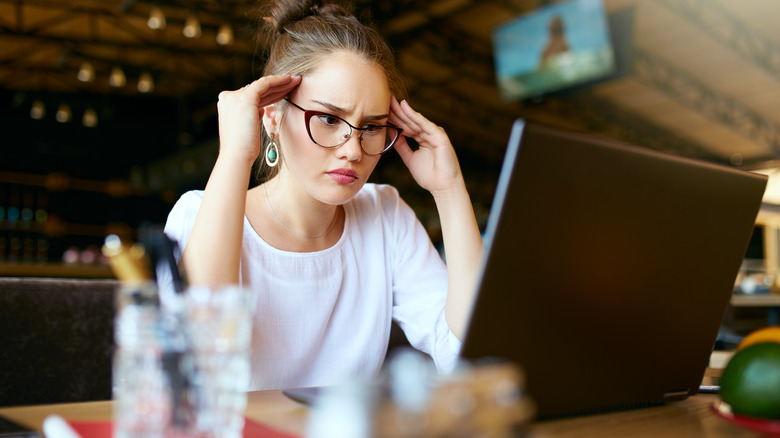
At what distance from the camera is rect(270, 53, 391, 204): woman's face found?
1184mm

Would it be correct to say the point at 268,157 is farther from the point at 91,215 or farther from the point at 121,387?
the point at 91,215

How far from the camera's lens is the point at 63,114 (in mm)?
9375

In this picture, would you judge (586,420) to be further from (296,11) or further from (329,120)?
(296,11)

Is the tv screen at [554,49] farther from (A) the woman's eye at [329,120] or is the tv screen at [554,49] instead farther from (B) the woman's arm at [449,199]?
(A) the woman's eye at [329,120]

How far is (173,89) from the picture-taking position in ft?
34.4

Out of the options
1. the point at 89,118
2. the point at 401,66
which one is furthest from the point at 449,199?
the point at 89,118

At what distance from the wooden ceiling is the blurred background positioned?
3cm

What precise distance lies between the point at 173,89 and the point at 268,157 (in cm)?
984

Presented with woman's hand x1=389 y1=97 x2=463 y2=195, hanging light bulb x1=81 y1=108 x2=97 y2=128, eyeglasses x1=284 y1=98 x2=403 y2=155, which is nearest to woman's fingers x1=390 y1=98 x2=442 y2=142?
woman's hand x1=389 y1=97 x2=463 y2=195

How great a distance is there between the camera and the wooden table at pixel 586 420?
0.65 m

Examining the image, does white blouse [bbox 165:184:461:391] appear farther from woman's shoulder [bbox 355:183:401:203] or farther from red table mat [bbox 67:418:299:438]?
red table mat [bbox 67:418:299:438]

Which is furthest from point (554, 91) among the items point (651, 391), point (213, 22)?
point (651, 391)

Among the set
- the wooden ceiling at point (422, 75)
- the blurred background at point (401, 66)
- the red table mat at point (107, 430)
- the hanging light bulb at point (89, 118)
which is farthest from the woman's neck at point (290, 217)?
the hanging light bulb at point (89, 118)

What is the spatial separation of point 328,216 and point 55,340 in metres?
0.56
